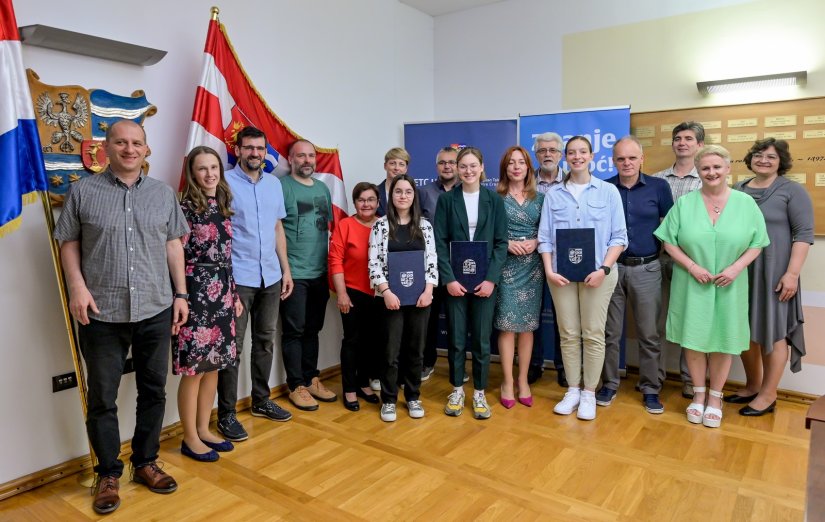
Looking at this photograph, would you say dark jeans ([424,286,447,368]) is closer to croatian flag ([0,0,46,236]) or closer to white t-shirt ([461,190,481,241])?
white t-shirt ([461,190,481,241])

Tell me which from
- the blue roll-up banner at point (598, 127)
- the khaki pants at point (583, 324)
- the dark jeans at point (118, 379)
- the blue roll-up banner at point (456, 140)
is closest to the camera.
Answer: the dark jeans at point (118, 379)

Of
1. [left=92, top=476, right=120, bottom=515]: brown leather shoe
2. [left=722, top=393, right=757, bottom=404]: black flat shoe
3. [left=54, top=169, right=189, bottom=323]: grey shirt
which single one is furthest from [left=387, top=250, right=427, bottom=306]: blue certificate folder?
[left=722, top=393, right=757, bottom=404]: black flat shoe

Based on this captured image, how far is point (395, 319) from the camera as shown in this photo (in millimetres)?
3248

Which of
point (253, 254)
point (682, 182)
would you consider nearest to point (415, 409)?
point (253, 254)

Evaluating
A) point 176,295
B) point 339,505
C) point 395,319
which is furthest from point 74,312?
point 395,319

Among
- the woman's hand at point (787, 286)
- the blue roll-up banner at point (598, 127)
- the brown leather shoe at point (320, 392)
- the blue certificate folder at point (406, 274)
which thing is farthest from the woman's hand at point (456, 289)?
the woman's hand at point (787, 286)

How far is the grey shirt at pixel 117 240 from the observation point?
2295 millimetres

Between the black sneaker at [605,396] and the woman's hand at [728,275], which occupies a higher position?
the woman's hand at [728,275]

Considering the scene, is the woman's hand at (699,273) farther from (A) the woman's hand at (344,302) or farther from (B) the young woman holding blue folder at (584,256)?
(A) the woman's hand at (344,302)

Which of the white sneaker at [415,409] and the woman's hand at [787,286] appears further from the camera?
the white sneaker at [415,409]

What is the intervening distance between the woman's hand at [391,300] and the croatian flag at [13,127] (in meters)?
1.72

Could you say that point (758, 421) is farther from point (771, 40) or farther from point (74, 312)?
point (74, 312)

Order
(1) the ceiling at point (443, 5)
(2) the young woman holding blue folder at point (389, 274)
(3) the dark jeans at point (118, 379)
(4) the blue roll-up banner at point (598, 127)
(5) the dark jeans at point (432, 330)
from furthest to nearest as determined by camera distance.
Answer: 1. (1) the ceiling at point (443, 5)
2. (4) the blue roll-up banner at point (598, 127)
3. (5) the dark jeans at point (432, 330)
4. (2) the young woman holding blue folder at point (389, 274)
5. (3) the dark jeans at point (118, 379)

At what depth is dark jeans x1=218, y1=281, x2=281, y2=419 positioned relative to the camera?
122 inches
